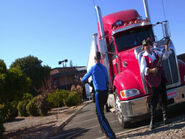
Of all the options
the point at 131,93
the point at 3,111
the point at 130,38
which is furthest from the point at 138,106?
the point at 3,111

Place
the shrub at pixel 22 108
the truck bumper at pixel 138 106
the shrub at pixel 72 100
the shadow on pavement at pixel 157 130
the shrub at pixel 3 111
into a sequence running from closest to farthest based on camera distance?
1. the shadow on pavement at pixel 157 130
2. the truck bumper at pixel 138 106
3. the shrub at pixel 3 111
4. the shrub at pixel 22 108
5. the shrub at pixel 72 100

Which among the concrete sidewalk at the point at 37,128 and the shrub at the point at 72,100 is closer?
the concrete sidewalk at the point at 37,128

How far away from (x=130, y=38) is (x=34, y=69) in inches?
1494

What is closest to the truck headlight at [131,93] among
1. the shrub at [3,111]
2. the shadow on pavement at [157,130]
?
the shadow on pavement at [157,130]

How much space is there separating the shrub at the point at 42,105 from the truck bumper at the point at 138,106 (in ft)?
31.3

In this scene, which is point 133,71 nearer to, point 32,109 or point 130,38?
point 130,38

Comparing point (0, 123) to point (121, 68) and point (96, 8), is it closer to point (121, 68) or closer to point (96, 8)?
point (121, 68)

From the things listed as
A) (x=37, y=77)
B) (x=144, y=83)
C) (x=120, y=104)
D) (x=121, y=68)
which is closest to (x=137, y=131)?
(x=120, y=104)

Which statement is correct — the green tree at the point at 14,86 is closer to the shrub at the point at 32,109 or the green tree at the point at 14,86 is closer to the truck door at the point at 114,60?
the truck door at the point at 114,60

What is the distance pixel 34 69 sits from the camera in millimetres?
42906

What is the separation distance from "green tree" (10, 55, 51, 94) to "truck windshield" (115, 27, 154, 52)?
3555cm

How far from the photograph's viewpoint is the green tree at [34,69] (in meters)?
42.0

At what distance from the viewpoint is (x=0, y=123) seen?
6766 millimetres

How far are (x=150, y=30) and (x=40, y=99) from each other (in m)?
9.30
